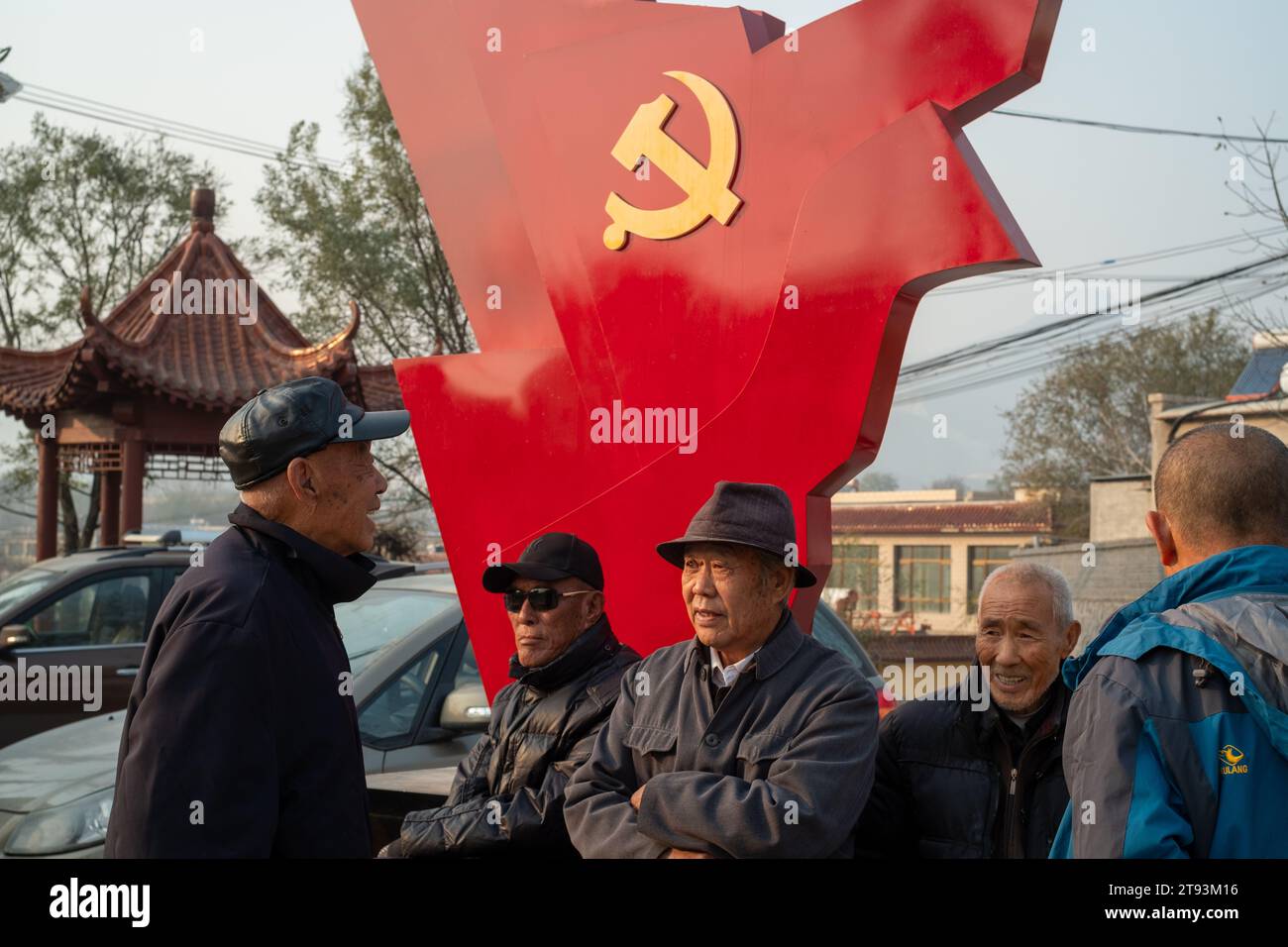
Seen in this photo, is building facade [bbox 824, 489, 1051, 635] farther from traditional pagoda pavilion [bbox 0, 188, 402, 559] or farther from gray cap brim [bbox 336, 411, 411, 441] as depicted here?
gray cap brim [bbox 336, 411, 411, 441]

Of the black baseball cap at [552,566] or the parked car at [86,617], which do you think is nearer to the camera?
the black baseball cap at [552,566]

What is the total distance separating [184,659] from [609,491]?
6.92 feet

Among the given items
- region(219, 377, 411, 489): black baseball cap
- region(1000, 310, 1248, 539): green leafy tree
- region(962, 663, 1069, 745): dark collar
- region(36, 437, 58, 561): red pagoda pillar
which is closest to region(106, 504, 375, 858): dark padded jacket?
region(219, 377, 411, 489): black baseball cap

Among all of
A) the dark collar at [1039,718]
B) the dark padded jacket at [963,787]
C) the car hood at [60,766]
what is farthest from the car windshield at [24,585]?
the dark collar at [1039,718]

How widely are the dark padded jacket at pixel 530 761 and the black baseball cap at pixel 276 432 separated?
120 centimetres

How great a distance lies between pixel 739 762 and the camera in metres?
2.60

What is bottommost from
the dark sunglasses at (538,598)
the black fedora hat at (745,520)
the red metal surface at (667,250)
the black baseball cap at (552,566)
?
the dark sunglasses at (538,598)

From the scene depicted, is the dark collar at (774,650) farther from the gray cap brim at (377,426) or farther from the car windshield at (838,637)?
the car windshield at (838,637)

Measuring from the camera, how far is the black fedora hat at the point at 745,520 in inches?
Answer: 110

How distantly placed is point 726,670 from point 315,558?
1016 mm

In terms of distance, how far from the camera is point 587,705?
3.21m

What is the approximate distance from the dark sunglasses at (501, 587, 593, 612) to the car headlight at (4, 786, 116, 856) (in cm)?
179

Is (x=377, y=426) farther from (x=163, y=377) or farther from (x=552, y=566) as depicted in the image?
(x=163, y=377)
